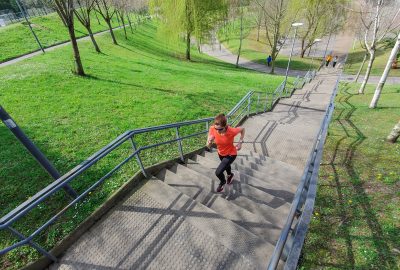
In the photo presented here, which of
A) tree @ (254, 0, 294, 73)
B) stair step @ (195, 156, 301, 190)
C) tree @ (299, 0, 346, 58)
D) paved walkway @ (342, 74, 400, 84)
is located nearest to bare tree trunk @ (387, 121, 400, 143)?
stair step @ (195, 156, 301, 190)

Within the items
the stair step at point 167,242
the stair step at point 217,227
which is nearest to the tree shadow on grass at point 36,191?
the stair step at point 167,242

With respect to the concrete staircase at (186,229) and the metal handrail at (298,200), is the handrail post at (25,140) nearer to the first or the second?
the concrete staircase at (186,229)

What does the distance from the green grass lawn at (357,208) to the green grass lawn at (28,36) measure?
715 inches

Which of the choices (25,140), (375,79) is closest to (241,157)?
(25,140)

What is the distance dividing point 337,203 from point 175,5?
21.3m

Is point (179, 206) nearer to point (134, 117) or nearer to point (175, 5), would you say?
point (134, 117)

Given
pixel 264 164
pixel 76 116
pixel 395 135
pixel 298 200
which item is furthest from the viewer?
pixel 76 116

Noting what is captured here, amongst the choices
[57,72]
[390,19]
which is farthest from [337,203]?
[390,19]

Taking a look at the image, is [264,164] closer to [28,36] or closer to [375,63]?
[28,36]

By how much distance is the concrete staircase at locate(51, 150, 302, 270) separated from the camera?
2648 mm

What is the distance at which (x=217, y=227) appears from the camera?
9.63 feet

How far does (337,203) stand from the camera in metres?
3.63

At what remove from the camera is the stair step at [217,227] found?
259cm

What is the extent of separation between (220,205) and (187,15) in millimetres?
21819
